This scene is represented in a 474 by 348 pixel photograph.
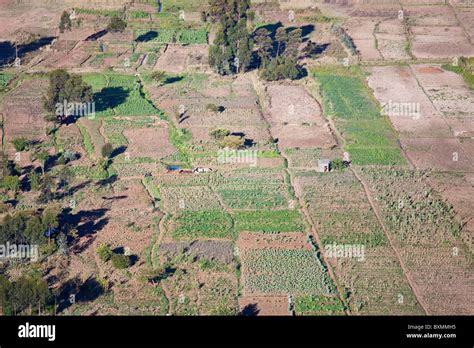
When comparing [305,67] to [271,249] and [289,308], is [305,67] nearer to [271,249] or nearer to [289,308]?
[271,249]

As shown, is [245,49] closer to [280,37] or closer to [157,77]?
[280,37]

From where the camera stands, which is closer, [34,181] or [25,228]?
[25,228]

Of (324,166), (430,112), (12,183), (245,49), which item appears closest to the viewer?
(12,183)

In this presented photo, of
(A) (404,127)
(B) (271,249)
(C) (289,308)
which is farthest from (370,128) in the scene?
(C) (289,308)

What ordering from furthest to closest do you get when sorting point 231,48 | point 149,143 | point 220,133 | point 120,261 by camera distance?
point 231,48
point 149,143
point 220,133
point 120,261

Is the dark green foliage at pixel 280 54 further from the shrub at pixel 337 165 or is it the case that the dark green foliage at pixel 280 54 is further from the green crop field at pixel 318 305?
the green crop field at pixel 318 305

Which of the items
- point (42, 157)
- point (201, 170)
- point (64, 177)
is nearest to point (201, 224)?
point (201, 170)

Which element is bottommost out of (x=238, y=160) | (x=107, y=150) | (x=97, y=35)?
(x=238, y=160)
